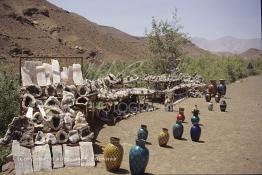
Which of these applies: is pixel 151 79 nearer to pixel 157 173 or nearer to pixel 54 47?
pixel 157 173

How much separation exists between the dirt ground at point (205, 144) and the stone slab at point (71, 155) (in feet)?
0.74

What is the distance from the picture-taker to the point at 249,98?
2047 cm

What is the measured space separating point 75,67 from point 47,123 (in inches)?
144

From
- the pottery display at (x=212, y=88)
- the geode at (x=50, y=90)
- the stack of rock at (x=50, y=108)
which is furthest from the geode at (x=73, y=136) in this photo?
the pottery display at (x=212, y=88)

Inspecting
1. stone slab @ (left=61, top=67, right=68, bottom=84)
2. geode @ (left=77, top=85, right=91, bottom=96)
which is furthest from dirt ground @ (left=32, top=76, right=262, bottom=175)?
stone slab @ (left=61, top=67, right=68, bottom=84)

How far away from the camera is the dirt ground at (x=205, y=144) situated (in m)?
8.21

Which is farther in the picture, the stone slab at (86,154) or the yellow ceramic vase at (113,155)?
the stone slab at (86,154)

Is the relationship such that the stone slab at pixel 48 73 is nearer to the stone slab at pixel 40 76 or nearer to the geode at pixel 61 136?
the stone slab at pixel 40 76

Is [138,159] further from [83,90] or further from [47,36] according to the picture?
[47,36]

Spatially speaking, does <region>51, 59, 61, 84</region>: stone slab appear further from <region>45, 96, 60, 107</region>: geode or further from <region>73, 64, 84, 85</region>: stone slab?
<region>45, 96, 60, 107</region>: geode

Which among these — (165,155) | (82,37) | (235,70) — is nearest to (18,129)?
(165,155)

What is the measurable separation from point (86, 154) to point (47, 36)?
4608 centimetres

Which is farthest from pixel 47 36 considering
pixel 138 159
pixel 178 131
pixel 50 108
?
pixel 138 159

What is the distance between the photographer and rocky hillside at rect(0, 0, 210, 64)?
153ft
